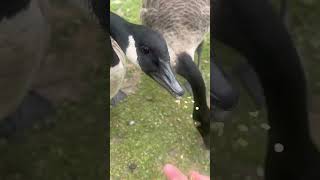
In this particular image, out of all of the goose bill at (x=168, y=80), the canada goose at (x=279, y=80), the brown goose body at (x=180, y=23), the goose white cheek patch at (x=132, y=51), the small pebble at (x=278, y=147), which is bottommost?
the goose white cheek patch at (x=132, y=51)

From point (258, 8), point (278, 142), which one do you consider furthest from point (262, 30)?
point (278, 142)

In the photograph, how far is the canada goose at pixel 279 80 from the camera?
4.70 feet

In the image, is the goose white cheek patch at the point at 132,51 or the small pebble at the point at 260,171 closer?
the small pebble at the point at 260,171

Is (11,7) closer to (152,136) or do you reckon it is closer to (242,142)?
(152,136)

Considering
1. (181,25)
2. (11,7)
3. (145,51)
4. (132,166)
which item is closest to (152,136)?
(132,166)

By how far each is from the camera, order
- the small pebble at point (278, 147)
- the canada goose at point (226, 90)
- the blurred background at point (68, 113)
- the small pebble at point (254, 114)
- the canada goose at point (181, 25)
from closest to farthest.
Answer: the small pebble at point (278, 147) < the canada goose at point (226, 90) < the blurred background at point (68, 113) < the small pebble at point (254, 114) < the canada goose at point (181, 25)

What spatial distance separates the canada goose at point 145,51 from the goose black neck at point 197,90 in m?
0.13

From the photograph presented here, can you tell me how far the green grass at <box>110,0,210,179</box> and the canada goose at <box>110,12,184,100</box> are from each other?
20 centimetres

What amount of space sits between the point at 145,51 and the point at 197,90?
0.28m

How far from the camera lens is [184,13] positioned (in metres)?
2.67

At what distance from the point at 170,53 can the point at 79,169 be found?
0.67 meters

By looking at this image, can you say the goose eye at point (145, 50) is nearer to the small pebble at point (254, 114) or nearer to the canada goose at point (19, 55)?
the canada goose at point (19, 55)

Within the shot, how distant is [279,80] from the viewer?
1.47 metres

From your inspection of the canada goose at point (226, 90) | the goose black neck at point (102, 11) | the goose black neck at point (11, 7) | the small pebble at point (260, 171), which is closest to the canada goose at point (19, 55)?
the goose black neck at point (11, 7)
